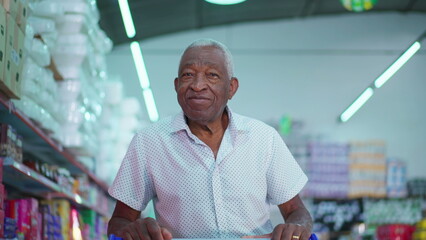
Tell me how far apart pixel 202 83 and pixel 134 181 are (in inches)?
17.2

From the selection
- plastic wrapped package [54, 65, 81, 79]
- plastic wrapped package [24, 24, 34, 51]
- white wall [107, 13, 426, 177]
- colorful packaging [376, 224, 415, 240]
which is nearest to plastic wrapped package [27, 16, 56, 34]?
plastic wrapped package [24, 24, 34, 51]

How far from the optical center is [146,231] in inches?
90.0

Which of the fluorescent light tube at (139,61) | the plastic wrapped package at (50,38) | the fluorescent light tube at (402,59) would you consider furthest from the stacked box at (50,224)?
the fluorescent light tube at (402,59)

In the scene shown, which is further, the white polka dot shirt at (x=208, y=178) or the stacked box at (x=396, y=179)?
the stacked box at (x=396, y=179)

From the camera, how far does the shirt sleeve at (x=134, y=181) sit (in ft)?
8.92

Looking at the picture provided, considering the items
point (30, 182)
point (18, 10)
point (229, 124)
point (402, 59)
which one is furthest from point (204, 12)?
point (229, 124)

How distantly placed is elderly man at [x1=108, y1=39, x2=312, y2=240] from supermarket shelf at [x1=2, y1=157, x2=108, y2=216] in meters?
1.42

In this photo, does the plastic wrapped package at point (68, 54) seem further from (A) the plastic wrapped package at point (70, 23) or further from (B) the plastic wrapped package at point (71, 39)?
(A) the plastic wrapped package at point (70, 23)

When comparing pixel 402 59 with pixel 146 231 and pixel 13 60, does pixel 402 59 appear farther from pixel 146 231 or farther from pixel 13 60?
pixel 146 231

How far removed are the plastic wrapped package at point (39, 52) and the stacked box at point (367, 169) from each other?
9.20 metres

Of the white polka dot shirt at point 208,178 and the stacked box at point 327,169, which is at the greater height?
the white polka dot shirt at point 208,178

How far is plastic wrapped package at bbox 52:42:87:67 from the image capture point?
5789 mm

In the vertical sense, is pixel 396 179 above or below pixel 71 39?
below

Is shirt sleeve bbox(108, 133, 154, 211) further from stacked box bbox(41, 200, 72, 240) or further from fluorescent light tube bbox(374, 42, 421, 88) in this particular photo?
fluorescent light tube bbox(374, 42, 421, 88)
